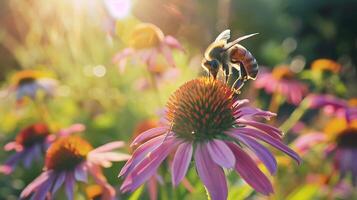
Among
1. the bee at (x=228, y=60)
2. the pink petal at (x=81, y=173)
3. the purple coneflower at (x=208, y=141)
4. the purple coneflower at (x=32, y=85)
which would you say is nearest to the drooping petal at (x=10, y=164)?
the pink petal at (x=81, y=173)

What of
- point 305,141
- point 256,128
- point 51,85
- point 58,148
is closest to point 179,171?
point 256,128

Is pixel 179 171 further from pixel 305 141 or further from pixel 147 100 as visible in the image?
pixel 147 100

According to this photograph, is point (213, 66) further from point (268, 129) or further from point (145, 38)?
point (145, 38)

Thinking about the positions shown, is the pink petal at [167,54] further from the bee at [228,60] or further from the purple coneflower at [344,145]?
the purple coneflower at [344,145]

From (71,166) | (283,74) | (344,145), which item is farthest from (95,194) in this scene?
(283,74)

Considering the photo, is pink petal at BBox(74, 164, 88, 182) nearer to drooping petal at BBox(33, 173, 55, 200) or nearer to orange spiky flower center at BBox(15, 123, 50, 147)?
drooping petal at BBox(33, 173, 55, 200)
